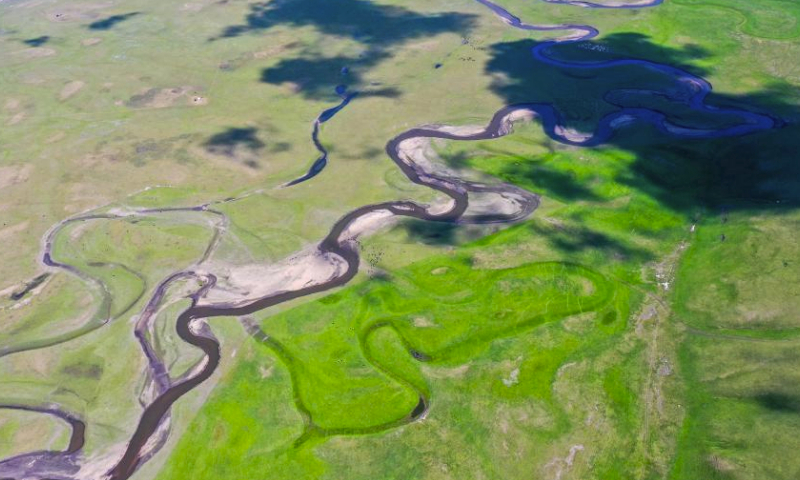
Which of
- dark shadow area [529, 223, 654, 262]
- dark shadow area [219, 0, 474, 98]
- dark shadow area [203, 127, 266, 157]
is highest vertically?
dark shadow area [219, 0, 474, 98]

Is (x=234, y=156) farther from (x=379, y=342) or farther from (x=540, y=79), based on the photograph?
(x=540, y=79)

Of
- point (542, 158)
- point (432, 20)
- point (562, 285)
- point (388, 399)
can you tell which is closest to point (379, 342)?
point (388, 399)

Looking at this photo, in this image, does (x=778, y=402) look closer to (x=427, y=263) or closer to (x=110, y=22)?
(x=427, y=263)

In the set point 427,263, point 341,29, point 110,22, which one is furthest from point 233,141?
point 110,22

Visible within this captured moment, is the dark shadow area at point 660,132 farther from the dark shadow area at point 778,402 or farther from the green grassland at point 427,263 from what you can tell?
the dark shadow area at point 778,402

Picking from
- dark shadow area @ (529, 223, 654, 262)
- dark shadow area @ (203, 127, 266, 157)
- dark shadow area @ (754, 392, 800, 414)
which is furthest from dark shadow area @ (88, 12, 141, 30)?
dark shadow area @ (754, 392, 800, 414)

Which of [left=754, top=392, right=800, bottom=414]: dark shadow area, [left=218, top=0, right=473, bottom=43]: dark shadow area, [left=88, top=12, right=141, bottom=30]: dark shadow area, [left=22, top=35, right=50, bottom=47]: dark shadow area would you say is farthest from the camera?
[left=88, top=12, right=141, bottom=30]: dark shadow area

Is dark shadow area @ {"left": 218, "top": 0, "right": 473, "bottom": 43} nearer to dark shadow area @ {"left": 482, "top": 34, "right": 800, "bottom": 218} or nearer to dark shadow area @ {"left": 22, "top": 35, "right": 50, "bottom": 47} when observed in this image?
dark shadow area @ {"left": 482, "top": 34, "right": 800, "bottom": 218}
